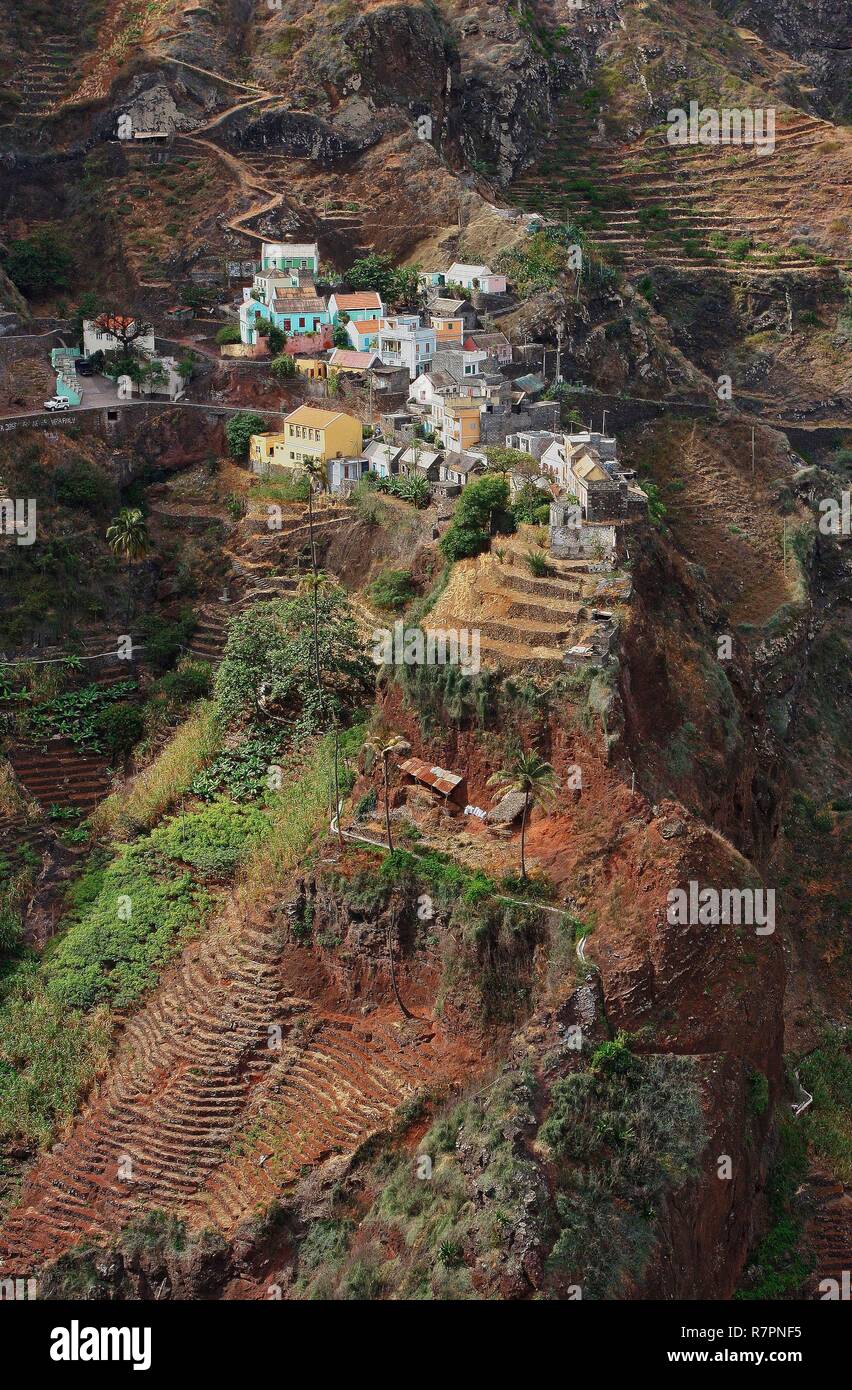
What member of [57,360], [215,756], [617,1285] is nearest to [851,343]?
[57,360]

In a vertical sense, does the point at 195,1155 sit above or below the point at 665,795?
below

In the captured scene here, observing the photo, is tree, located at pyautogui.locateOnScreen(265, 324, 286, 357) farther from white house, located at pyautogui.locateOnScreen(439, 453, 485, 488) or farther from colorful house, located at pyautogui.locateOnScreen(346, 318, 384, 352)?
white house, located at pyautogui.locateOnScreen(439, 453, 485, 488)

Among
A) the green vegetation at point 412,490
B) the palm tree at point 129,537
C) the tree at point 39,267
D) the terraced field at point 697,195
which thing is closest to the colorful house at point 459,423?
the green vegetation at point 412,490

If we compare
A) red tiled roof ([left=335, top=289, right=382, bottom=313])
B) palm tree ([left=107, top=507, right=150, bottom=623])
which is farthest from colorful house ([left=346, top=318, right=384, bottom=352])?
palm tree ([left=107, top=507, right=150, bottom=623])

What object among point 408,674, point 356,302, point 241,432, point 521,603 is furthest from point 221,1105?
point 356,302

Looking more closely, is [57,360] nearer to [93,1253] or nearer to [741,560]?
[741,560]

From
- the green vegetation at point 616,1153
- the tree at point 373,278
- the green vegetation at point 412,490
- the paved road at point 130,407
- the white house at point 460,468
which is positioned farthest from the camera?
the tree at point 373,278

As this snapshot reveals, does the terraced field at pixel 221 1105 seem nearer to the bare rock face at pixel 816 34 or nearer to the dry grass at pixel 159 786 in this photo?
the dry grass at pixel 159 786
